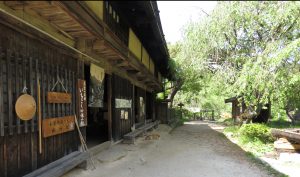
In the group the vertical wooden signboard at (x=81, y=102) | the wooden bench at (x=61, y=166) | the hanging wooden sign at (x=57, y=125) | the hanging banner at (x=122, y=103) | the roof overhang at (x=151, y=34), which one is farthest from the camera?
the hanging banner at (x=122, y=103)

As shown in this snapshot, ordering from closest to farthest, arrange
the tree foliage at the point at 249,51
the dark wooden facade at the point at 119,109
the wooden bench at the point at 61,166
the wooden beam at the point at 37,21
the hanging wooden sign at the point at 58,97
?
the wooden beam at the point at 37,21
the wooden bench at the point at 61,166
the hanging wooden sign at the point at 58,97
the dark wooden facade at the point at 119,109
the tree foliage at the point at 249,51

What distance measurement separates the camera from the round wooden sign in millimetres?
4820

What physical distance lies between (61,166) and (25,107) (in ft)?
4.95

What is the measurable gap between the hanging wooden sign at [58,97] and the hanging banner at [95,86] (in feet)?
5.07

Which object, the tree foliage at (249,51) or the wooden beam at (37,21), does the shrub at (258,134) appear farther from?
the wooden beam at (37,21)

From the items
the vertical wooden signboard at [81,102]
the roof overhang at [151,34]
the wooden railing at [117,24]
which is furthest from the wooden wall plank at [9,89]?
the wooden railing at [117,24]

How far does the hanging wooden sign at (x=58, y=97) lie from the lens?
5845 millimetres

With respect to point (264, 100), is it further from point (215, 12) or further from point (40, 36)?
point (40, 36)

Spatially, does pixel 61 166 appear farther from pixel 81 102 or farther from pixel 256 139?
pixel 256 139

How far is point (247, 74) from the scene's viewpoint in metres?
13.4

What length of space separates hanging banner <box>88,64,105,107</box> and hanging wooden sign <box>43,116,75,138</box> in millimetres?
1498

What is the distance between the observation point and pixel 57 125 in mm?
6164

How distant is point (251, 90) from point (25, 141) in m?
11.5

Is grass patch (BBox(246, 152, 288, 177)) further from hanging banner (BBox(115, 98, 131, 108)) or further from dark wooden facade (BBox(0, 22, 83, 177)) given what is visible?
dark wooden facade (BBox(0, 22, 83, 177))
